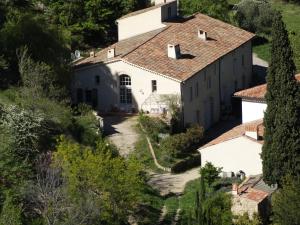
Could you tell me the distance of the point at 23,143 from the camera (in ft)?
162

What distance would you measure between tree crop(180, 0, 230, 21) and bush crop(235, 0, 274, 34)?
2.51 meters

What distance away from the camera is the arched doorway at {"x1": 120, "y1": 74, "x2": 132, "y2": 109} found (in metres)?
63.6

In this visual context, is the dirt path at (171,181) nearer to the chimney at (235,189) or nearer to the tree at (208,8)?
the chimney at (235,189)

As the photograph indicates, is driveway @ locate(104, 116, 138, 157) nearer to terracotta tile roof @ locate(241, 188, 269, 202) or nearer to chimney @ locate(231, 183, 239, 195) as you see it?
chimney @ locate(231, 183, 239, 195)

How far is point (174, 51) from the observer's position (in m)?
63.9

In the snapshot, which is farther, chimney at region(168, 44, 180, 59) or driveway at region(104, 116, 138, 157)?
chimney at region(168, 44, 180, 59)

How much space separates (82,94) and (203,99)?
26.7ft

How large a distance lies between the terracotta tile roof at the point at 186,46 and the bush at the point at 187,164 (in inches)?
218

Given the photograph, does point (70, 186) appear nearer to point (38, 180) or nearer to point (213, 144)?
point (38, 180)

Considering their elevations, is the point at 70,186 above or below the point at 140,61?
below

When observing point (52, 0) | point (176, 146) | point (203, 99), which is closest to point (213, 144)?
point (176, 146)

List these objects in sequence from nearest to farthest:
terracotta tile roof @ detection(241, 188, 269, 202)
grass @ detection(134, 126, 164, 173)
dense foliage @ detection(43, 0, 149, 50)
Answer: terracotta tile roof @ detection(241, 188, 269, 202) < grass @ detection(134, 126, 164, 173) < dense foliage @ detection(43, 0, 149, 50)

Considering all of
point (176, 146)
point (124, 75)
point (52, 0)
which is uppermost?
point (52, 0)

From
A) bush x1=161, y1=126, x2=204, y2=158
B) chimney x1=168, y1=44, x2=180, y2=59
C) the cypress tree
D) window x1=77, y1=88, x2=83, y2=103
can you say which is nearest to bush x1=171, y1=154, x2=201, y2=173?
bush x1=161, y1=126, x2=204, y2=158
